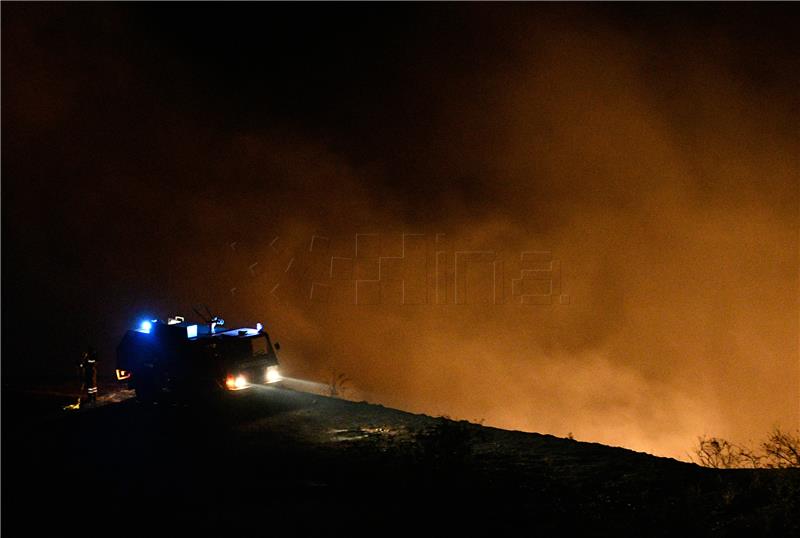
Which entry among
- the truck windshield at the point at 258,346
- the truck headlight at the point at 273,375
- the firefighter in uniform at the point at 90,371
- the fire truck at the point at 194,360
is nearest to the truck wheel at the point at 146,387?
the fire truck at the point at 194,360

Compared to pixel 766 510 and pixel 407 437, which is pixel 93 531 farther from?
pixel 766 510

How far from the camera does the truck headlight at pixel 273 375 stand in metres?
12.3

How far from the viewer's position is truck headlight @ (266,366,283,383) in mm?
12312

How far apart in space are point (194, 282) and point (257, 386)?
78.7ft

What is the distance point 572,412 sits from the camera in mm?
36062

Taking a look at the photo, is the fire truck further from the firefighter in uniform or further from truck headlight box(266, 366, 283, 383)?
the firefighter in uniform

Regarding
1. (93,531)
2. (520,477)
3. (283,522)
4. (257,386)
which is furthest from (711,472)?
(257,386)

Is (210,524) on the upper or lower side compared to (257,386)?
lower

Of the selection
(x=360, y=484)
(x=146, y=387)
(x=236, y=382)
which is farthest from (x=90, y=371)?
(x=360, y=484)

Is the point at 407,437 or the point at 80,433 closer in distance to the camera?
the point at 407,437

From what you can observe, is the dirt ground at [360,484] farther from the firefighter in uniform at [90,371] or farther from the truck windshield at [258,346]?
the firefighter in uniform at [90,371]

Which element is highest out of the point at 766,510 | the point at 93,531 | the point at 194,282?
the point at 194,282

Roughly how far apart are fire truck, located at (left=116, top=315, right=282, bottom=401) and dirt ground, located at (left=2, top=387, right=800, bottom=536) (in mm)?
1241

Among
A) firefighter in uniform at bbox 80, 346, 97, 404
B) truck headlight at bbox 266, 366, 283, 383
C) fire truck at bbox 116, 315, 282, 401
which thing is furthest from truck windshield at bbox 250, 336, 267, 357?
firefighter in uniform at bbox 80, 346, 97, 404
